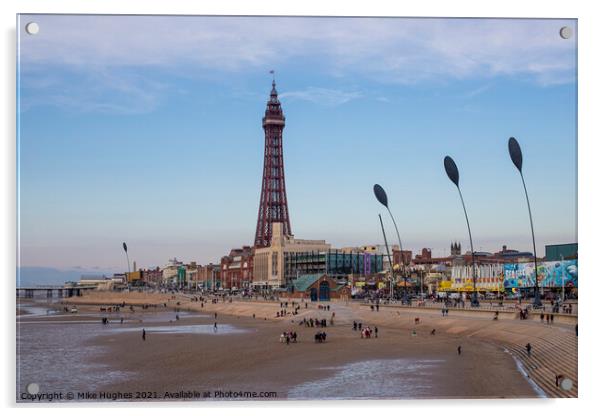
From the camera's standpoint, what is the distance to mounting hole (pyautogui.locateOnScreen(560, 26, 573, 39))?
15189mm

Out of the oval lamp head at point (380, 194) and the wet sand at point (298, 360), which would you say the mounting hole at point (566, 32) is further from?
the oval lamp head at point (380, 194)

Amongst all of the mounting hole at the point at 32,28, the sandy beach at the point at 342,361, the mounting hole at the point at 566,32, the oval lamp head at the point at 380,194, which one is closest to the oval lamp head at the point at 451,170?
the oval lamp head at the point at 380,194

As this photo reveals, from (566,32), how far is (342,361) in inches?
484

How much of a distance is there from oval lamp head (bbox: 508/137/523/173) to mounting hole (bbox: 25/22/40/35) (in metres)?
10.6

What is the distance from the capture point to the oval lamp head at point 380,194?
23.7 metres

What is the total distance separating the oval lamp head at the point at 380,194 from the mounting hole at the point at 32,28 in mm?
11471

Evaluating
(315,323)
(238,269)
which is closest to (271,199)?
(238,269)

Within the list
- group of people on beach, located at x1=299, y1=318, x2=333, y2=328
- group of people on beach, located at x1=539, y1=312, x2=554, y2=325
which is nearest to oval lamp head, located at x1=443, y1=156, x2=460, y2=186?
group of people on beach, located at x1=539, y1=312, x2=554, y2=325

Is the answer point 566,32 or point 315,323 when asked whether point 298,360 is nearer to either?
point 566,32

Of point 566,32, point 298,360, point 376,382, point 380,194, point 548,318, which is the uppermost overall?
point 566,32

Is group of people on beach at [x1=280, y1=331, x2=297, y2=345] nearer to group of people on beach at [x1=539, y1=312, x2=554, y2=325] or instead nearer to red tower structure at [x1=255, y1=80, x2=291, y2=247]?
group of people on beach at [x1=539, y1=312, x2=554, y2=325]

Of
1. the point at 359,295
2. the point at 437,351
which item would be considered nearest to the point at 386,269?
the point at 359,295

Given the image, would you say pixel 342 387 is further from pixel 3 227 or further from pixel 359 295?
pixel 359 295

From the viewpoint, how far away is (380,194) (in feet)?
83.1
